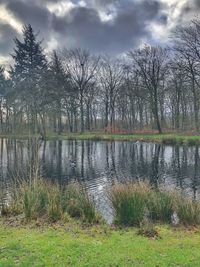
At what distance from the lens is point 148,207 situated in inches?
319

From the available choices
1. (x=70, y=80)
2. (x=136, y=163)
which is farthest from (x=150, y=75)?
(x=136, y=163)

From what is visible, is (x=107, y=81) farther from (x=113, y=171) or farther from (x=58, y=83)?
(x=113, y=171)

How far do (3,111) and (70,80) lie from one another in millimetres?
15607

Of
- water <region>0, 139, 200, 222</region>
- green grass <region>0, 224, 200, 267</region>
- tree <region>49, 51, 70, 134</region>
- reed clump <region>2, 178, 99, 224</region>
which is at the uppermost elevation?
tree <region>49, 51, 70, 134</region>

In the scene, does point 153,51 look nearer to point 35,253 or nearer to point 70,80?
point 70,80

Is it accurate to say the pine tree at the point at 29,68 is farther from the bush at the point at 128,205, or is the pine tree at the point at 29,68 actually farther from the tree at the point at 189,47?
the bush at the point at 128,205

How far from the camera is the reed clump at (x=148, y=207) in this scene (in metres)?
7.56

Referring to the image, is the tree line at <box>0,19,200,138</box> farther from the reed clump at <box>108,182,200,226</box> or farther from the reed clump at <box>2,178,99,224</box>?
the reed clump at <box>108,182,200,226</box>

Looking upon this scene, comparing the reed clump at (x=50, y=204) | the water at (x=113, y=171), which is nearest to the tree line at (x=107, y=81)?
the water at (x=113, y=171)

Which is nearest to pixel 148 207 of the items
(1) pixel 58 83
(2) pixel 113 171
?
(2) pixel 113 171

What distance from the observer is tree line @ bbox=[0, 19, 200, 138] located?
39.0 m

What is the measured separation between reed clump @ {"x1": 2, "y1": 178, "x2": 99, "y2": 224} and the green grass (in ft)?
2.46

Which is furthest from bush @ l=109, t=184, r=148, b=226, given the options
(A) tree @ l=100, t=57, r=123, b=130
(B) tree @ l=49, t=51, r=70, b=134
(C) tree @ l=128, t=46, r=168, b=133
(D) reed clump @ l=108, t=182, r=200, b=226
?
(A) tree @ l=100, t=57, r=123, b=130

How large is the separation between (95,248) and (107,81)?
55182 mm
